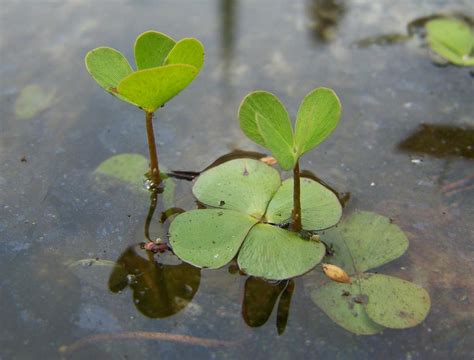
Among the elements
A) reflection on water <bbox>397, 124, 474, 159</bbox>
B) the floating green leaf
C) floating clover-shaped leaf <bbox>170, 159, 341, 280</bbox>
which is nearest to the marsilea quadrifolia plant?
floating clover-shaped leaf <bbox>170, 159, 341, 280</bbox>

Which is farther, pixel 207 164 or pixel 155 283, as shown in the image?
pixel 207 164

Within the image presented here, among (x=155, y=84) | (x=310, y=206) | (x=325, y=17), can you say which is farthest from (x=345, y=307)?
(x=325, y=17)

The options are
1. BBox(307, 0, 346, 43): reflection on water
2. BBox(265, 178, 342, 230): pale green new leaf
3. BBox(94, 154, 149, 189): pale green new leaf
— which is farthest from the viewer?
BBox(307, 0, 346, 43): reflection on water

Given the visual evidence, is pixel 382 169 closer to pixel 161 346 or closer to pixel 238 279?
pixel 238 279

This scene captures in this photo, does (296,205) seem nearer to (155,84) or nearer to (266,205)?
(266,205)

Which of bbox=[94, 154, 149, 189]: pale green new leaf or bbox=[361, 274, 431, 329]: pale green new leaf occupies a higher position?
bbox=[94, 154, 149, 189]: pale green new leaf

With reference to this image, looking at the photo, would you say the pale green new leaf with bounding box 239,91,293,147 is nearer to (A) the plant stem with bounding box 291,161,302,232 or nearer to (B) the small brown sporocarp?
(A) the plant stem with bounding box 291,161,302,232
